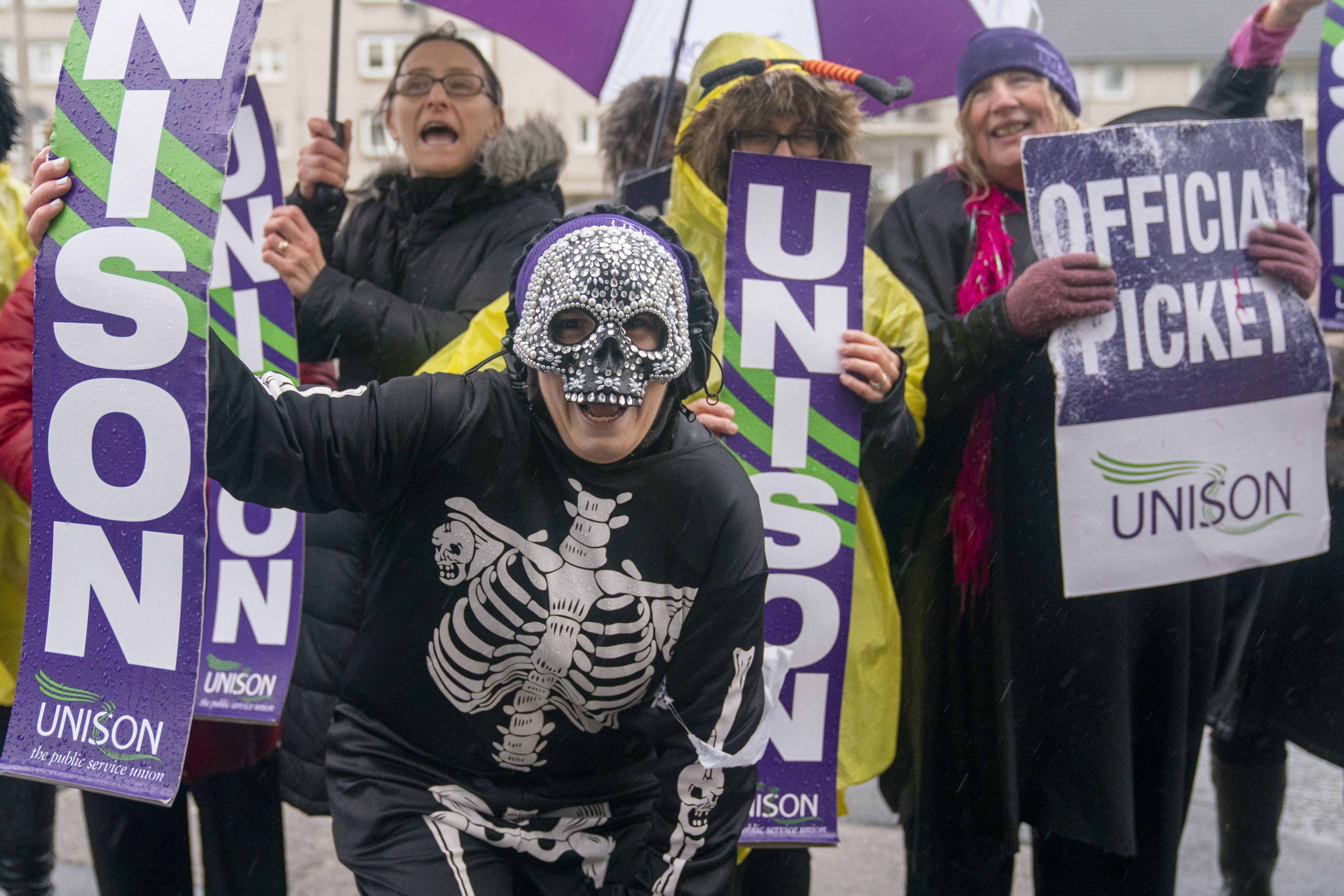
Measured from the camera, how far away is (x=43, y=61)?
125 ft

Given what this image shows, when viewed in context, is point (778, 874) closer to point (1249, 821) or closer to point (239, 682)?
point (239, 682)

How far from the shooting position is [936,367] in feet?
8.64

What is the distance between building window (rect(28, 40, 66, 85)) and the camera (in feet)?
118

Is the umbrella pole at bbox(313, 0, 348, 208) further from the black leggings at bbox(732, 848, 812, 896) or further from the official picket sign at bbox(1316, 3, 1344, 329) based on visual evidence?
the official picket sign at bbox(1316, 3, 1344, 329)

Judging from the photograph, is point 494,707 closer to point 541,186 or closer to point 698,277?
point 698,277

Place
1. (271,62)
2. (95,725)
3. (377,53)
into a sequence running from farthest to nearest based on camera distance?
(271,62), (377,53), (95,725)

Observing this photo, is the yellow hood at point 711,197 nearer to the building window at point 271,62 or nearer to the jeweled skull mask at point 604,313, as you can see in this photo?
the jeweled skull mask at point 604,313

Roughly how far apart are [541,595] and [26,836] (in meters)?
1.77

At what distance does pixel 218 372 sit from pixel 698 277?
0.78 metres

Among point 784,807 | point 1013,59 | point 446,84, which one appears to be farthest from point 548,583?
point 1013,59

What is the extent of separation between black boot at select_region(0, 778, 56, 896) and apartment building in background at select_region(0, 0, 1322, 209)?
24.1 metres

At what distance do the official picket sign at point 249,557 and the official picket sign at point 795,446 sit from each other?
3.19ft

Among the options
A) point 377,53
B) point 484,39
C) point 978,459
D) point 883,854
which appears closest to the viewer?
point 978,459

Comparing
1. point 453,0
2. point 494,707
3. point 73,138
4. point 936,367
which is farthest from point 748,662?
point 453,0
